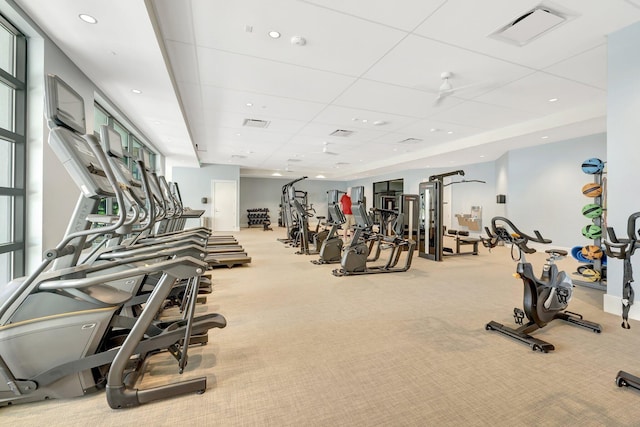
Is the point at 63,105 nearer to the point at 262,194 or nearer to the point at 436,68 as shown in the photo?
the point at 436,68

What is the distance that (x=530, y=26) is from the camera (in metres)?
2.76

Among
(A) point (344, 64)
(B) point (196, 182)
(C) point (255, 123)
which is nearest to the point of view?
(A) point (344, 64)

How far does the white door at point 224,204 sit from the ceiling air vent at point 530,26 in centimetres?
1087

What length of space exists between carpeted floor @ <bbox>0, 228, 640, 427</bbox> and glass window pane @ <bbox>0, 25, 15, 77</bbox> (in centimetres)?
282

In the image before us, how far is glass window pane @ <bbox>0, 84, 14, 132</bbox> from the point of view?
8.36 feet

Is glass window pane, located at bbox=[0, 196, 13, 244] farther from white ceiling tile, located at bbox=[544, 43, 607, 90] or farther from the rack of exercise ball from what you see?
the rack of exercise ball

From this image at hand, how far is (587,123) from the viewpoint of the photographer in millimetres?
5148

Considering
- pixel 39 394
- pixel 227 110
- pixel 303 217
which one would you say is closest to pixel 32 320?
pixel 39 394

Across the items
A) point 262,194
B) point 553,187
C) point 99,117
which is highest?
point 99,117

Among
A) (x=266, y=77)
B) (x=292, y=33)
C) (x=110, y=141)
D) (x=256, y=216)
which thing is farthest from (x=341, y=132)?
(x=256, y=216)

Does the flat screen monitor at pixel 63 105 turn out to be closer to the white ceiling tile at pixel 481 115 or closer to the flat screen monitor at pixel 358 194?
the flat screen monitor at pixel 358 194

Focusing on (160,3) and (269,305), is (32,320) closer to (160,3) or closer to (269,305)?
(269,305)

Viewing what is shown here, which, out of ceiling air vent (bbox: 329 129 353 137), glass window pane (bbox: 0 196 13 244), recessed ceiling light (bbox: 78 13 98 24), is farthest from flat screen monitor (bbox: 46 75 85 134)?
ceiling air vent (bbox: 329 129 353 137)

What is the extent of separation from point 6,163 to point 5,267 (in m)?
0.95
